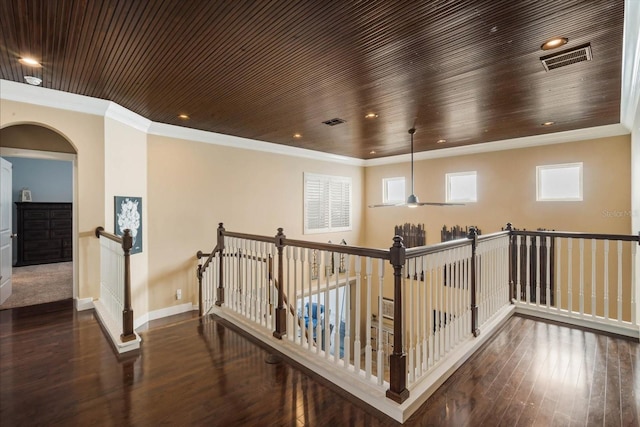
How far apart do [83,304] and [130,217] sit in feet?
4.20

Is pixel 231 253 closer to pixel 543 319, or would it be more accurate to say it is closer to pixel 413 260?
pixel 413 260

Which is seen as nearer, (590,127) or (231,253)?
(231,253)

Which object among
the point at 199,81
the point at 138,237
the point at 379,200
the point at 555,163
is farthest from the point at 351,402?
the point at 379,200

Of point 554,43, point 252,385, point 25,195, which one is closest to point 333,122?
point 554,43

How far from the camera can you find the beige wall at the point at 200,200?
204 inches

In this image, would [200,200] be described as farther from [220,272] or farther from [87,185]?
[220,272]

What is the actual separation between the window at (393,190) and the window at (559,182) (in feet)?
9.70

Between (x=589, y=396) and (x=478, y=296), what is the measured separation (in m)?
1.22

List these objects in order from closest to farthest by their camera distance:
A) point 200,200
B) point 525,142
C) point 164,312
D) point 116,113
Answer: point 116,113 < point 164,312 < point 200,200 < point 525,142

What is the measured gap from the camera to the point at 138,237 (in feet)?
15.9

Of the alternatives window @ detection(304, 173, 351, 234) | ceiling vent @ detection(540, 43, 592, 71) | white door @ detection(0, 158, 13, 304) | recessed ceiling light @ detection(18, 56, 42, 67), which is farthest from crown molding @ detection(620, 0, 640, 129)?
white door @ detection(0, 158, 13, 304)

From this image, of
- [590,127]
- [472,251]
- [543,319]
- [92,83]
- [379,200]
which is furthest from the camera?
[379,200]

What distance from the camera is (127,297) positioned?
10.2 feet

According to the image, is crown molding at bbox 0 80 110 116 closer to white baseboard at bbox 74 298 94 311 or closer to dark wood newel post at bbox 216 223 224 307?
dark wood newel post at bbox 216 223 224 307
